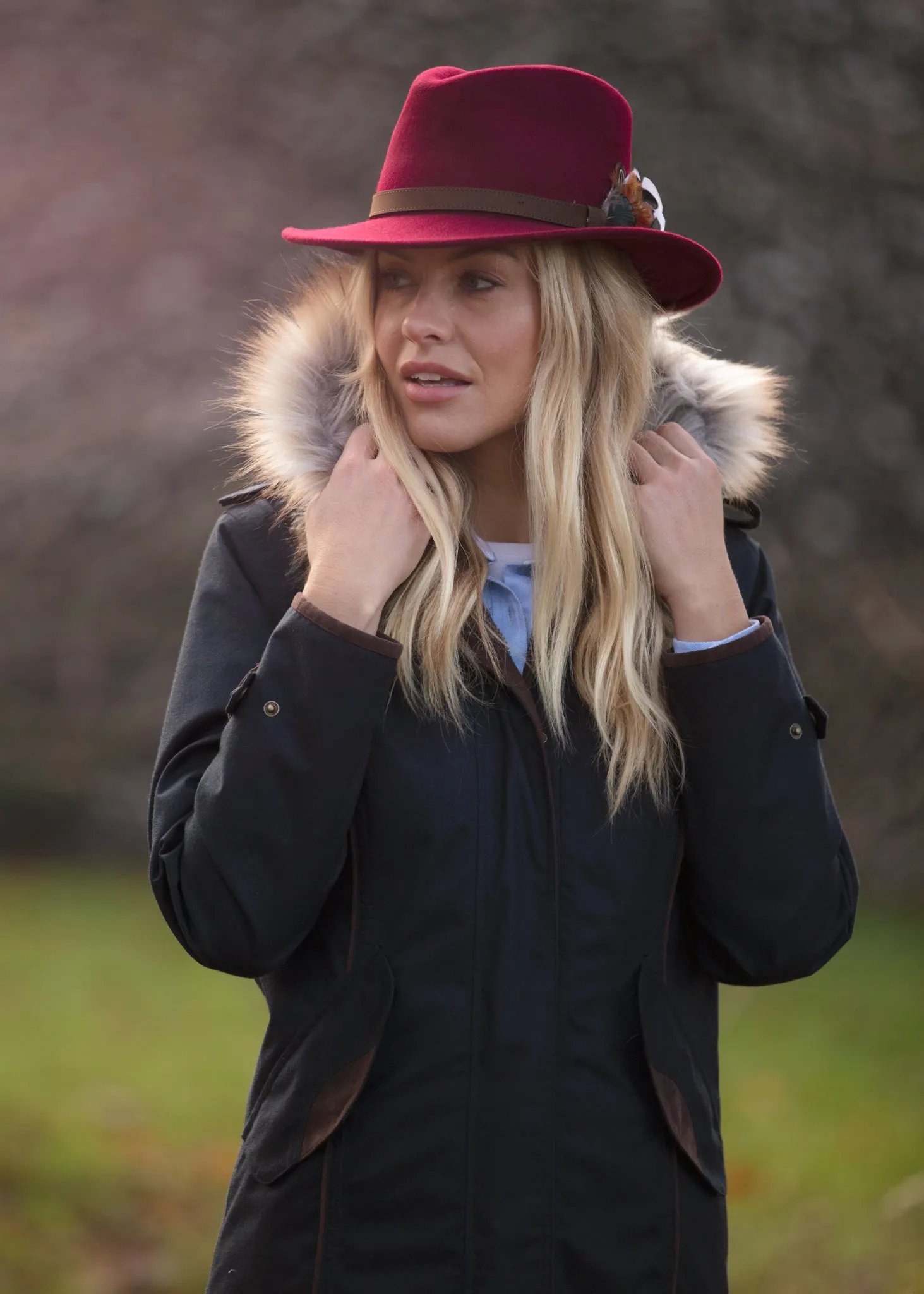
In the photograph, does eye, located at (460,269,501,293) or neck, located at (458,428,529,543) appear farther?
neck, located at (458,428,529,543)

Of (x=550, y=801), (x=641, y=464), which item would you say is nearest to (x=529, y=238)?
(x=641, y=464)

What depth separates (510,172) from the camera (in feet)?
5.31

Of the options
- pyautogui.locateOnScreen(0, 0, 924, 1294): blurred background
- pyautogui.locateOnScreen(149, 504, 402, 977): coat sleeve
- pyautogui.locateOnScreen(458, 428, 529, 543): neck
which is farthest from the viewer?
pyautogui.locateOnScreen(0, 0, 924, 1294): blurred background

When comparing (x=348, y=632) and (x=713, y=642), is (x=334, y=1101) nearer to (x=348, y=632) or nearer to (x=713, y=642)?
(x=348, y=632)

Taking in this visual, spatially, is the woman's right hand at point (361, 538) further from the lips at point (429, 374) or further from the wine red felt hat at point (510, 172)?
the wine red felt hat at point (510, 172)

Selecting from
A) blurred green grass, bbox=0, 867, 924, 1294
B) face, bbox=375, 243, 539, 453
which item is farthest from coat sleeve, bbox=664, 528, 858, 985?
blurred green grass, bbox=0, 867, 924, 1294

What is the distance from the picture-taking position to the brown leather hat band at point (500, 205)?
1.60m

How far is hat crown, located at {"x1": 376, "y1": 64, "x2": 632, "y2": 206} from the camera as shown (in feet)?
5.33

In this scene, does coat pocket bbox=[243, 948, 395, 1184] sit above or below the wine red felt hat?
below

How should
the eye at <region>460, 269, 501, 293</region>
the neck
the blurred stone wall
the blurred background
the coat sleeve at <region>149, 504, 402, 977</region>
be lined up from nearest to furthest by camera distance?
the coat sleeve at <region>149, 504, 402, 977</region> < the eye at <region>460, 269, 501, 293</region> < the neck < the blurred background < the blurred stone wall

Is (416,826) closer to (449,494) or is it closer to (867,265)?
(449,494)

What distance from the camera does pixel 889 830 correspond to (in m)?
3.82

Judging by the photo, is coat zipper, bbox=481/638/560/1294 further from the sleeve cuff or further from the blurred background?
the blurred background

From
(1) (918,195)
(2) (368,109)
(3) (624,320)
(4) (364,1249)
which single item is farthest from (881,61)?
(4) (364,1249)
